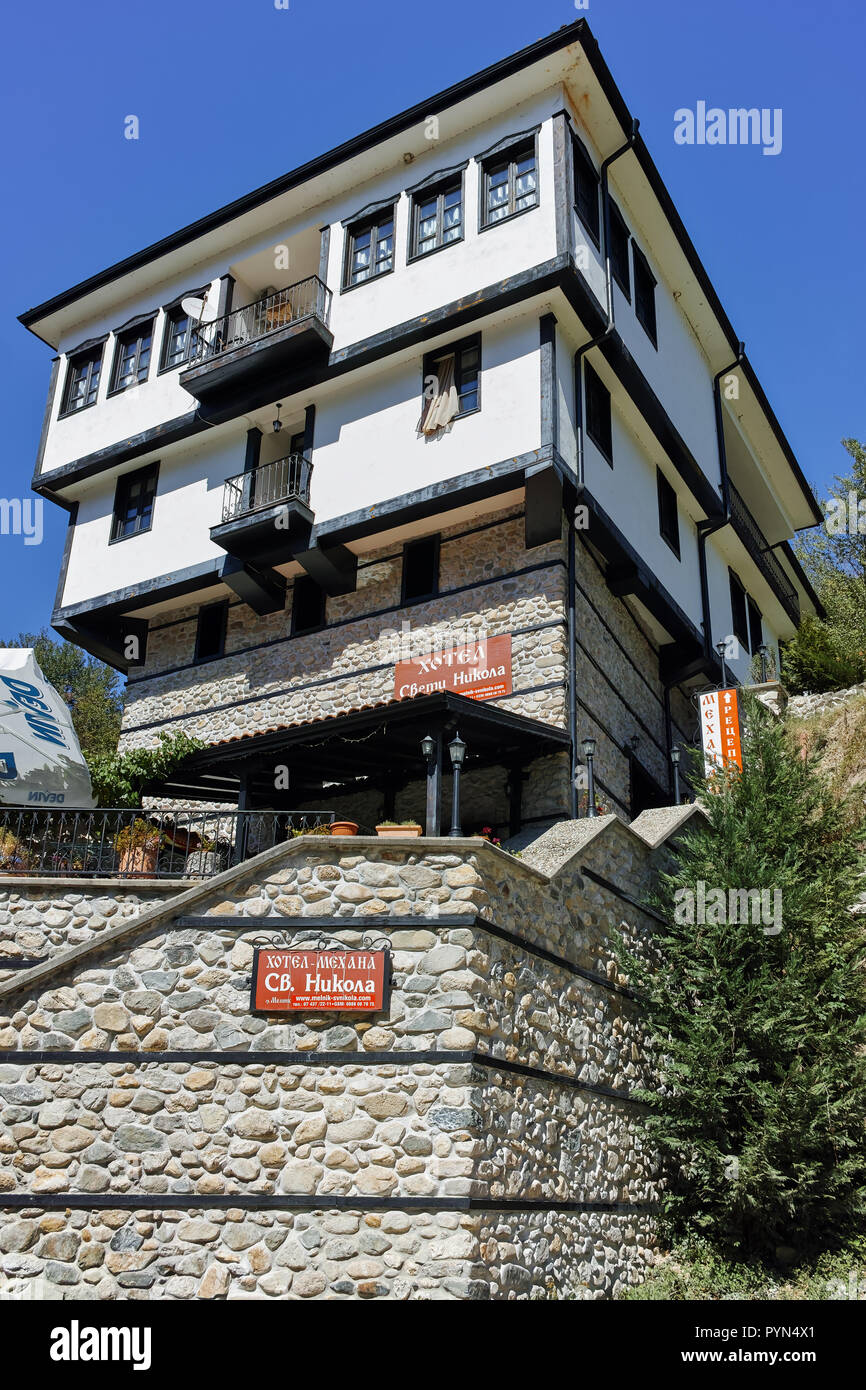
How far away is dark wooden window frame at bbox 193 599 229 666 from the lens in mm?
18391

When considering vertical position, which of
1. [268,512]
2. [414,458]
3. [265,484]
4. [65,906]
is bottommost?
[65,906]

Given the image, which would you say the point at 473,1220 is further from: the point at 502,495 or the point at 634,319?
the point at 634,319

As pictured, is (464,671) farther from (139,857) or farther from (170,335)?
(170,335)

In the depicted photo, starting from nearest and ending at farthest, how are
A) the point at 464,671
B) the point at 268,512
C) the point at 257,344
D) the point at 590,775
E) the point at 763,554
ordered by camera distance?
the point at 590,775 < the point at 464,671 < the point at 268,512 < the point at 257,344 < the point at 763,554

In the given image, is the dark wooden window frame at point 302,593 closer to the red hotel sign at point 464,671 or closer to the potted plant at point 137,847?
the red hotel sign at point 464,671

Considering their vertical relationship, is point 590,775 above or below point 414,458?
below

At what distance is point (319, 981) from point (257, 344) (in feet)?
36.4

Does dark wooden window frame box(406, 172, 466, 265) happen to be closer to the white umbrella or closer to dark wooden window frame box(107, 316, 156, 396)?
dark wooden window frame box(107, 316, 156, 396)

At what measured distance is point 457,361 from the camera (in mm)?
16016

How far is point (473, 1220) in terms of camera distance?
878cm

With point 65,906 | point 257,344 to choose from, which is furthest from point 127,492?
point 65,906

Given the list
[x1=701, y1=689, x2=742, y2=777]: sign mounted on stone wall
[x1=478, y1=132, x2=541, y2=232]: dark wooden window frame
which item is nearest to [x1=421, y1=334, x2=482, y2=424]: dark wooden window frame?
[x1=478, y1=132, x2=541, y2=232]: dark wooden window frame

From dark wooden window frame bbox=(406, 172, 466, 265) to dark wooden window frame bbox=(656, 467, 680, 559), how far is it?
511 centimetres
